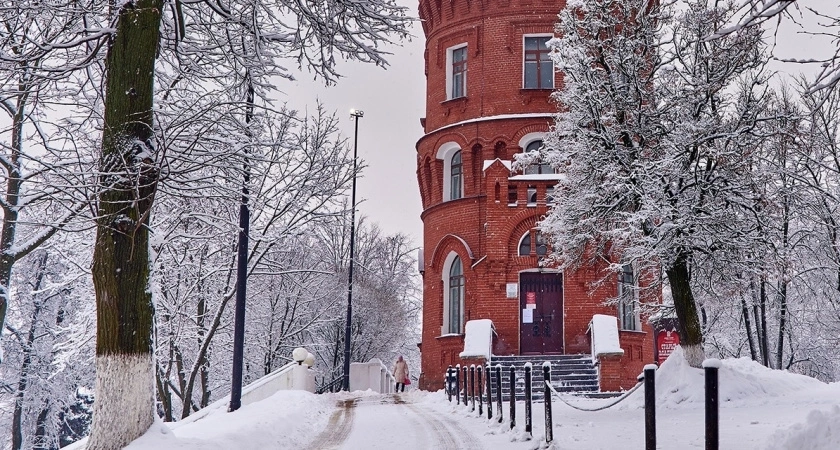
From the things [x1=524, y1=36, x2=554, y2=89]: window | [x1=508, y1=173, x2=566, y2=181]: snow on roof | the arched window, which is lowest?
the arched window

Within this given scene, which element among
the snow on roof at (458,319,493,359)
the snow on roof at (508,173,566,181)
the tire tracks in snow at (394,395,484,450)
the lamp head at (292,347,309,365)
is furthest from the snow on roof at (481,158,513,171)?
the tire tracks in snow at (394,395,484,450)

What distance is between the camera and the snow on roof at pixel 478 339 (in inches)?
1058

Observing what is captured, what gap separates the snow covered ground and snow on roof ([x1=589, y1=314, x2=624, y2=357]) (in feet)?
17.3

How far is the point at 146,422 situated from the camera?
9.34 metres

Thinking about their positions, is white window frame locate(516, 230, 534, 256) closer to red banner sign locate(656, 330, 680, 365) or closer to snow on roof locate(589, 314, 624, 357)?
snow on roof locate(589, 314, 624, 357)

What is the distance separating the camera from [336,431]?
14.7m

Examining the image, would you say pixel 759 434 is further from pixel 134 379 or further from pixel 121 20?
pixel 121 20

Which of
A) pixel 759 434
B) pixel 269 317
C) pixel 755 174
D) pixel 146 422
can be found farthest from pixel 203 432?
pixel 269 317

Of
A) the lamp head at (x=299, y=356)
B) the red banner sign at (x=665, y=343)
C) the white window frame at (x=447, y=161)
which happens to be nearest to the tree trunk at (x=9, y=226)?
the lamp head at (x=299, y=356)

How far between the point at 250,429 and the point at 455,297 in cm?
1956

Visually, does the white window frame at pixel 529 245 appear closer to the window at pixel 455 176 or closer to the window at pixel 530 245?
the window at pixel 530 245

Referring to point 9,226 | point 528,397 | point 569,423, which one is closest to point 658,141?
point 569,423

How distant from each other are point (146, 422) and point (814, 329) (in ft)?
108

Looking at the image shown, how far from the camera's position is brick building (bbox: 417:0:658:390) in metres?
28.7
